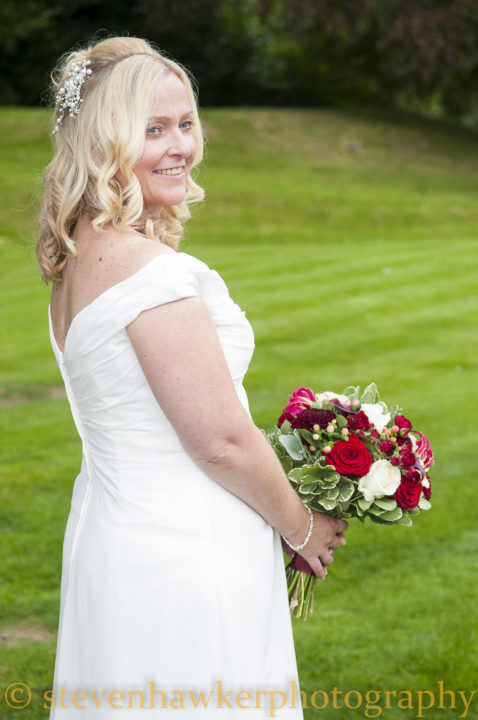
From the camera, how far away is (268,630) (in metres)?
2.61

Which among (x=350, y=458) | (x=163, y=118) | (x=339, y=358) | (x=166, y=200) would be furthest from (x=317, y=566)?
(x=339, y=358)

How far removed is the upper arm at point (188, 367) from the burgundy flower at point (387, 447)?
2.29ft

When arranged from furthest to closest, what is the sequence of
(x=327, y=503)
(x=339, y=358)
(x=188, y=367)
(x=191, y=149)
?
(x=339, y=358), (x=327, y=503), (x=191, y=149), (x=188, y=367)

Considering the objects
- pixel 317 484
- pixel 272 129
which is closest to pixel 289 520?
pixel 317 484

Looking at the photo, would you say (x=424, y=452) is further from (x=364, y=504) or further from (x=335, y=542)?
(x=335, y=542)

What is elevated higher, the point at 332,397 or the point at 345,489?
the point at 332,397

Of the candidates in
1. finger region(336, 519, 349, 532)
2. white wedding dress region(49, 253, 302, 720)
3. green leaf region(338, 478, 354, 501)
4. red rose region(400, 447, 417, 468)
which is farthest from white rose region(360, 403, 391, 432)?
white wedding dress region(49, 253, 302, 720)

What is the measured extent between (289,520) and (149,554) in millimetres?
438

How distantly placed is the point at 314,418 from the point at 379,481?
288 millimetres

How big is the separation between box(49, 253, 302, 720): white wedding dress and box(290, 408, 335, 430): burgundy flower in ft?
1.34

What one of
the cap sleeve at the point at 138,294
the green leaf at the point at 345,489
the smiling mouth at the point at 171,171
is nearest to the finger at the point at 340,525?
the green leaf at the point at 345,489

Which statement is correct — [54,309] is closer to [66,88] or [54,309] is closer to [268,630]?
[66,88]

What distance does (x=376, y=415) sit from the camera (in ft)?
9.52

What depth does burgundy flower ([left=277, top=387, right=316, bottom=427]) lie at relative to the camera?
2.95 m
